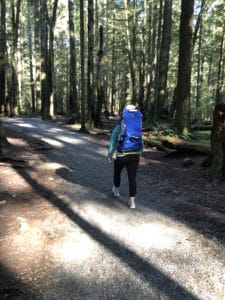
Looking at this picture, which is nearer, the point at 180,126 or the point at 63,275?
the point at 63,275

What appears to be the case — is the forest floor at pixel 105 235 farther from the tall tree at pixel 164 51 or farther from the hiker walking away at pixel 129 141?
the tall tree at pixel 164 51

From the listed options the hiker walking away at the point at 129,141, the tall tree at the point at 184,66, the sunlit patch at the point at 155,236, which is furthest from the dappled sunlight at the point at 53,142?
the sunlit patch at the point at 155,236

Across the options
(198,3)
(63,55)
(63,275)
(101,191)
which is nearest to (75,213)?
(101,191)

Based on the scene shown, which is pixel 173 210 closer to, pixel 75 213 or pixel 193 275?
pixel 75 213

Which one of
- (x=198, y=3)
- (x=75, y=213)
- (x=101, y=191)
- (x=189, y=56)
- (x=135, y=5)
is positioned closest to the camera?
(x=75, y=213)

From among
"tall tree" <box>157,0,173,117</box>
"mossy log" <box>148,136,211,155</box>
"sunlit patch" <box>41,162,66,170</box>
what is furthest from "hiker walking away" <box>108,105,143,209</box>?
"tall tree" <box>157,0,173,117</box>

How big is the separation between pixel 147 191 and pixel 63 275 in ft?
13.1

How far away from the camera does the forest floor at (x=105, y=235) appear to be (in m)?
3.96

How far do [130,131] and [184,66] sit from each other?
857 cm

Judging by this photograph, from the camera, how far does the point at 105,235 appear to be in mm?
5262

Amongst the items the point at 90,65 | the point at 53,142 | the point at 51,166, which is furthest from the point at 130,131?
the point at 90,65

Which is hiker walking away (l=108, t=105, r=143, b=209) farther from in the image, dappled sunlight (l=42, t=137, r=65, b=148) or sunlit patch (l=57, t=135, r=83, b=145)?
sunlit patch (l=57, t=135, r=83, b=145)

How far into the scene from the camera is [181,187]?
817 cm

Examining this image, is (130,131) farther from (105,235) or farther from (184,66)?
(184,66)
